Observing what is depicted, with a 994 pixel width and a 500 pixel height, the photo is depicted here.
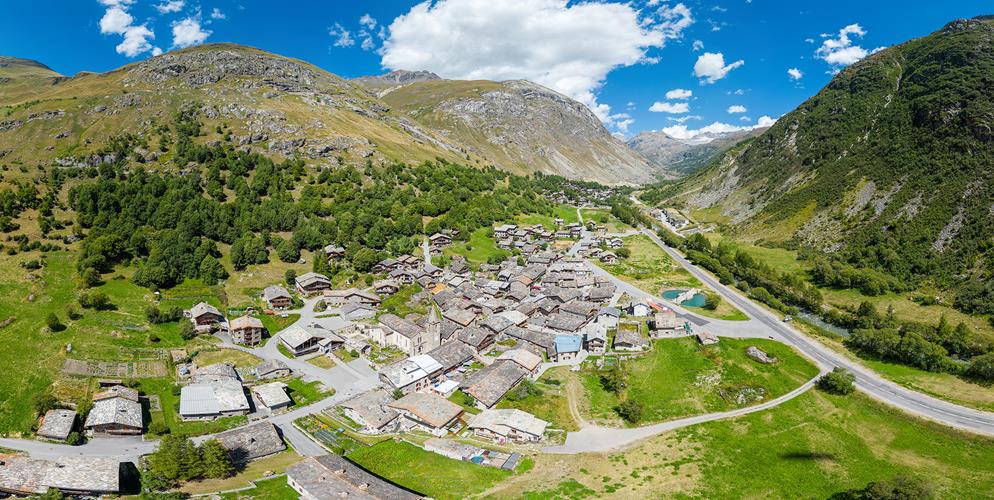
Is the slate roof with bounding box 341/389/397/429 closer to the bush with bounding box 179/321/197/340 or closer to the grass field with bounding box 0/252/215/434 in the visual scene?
the grass field with bounding box 0/252/215/434

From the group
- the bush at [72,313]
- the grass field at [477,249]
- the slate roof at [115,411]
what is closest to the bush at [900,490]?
the slate roof at [115,411]

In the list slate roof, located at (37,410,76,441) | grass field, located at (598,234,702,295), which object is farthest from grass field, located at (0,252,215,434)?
grass field, located at (598,234,702,295)

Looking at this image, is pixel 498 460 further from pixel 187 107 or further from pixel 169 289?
pixel 187 107

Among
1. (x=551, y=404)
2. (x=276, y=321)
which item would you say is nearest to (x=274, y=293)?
(x=276, y=321)

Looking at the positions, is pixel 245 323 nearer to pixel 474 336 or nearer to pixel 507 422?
pixel 474 336

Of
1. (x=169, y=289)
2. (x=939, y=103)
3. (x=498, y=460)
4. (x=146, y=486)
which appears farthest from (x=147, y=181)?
(x=939, y=103)
